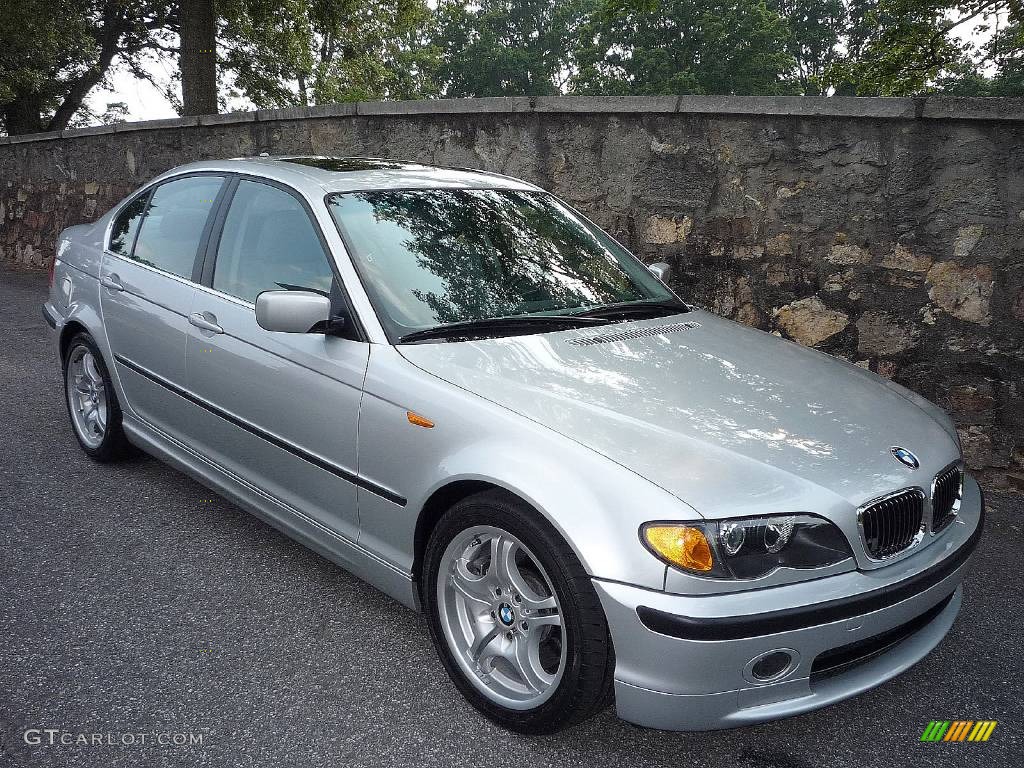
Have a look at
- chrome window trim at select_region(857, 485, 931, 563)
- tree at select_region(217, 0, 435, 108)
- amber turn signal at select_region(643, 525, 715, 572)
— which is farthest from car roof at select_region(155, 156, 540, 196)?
tree at select_region(217, 0, 435, 108)

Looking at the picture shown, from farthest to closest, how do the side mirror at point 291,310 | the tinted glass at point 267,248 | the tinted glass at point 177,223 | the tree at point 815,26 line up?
the tree at point 815,26 → the tinted glass at point 177,223 → the tinted glass at point 267,248 → the side mirror at point 291,310

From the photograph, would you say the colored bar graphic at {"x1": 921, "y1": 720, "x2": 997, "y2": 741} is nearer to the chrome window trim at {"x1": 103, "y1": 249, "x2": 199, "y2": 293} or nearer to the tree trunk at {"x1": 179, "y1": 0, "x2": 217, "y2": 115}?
the chrome window trim at {"x1": 103, "y1": 249, "x2": 199, "y2": 293}

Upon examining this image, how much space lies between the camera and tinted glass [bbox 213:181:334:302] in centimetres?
331

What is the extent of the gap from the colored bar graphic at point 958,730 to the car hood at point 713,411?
2.54 ft

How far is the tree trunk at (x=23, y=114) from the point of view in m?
20.0

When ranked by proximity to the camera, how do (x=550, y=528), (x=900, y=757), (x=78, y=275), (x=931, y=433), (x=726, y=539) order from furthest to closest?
(x=78, y=275) → (x=931, y=433) → (x=900, y=757) → (x=550, y=528) → (x=726, y=539)

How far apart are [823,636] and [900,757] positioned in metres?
0.62

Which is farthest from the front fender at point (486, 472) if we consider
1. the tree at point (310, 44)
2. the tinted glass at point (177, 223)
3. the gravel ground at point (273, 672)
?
the tree at point (310, 44)

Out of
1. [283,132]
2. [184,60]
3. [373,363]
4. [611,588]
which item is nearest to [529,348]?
[373,363]

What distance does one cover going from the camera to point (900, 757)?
2.57m

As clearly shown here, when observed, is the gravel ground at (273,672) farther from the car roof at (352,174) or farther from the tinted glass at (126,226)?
the car roof at (352,174)

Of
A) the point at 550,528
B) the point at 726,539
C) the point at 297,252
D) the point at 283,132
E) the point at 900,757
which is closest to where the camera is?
the point at 726,539

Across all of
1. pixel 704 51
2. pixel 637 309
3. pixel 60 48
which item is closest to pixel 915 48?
pixel 637 309

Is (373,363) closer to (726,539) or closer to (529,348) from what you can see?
(529,348)
